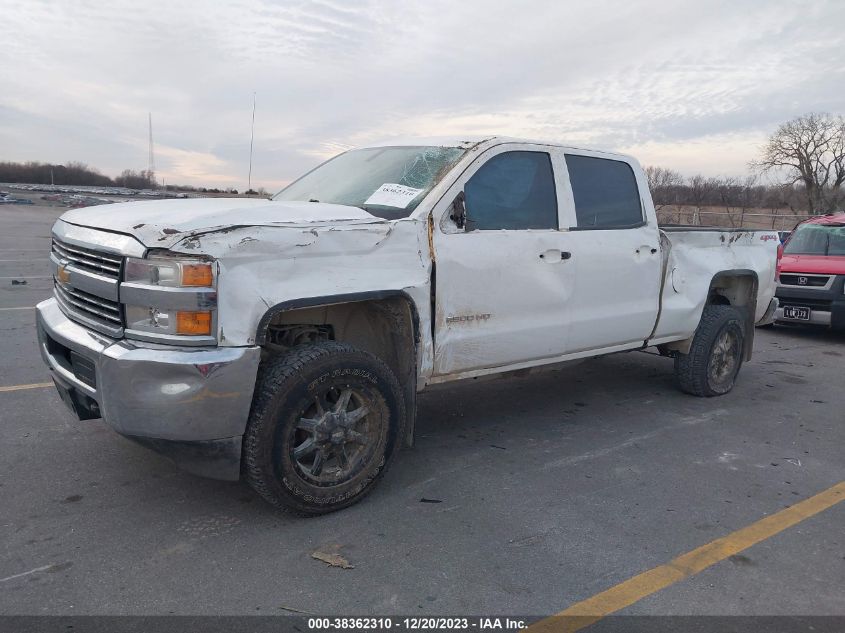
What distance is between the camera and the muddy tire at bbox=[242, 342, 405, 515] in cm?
318

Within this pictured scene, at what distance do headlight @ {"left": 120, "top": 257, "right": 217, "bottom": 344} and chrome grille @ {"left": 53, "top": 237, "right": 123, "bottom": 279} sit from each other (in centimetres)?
14

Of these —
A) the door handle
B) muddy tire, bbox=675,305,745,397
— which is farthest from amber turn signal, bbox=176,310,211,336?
muddy tire, bbox=675,305,745,397

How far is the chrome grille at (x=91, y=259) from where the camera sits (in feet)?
10.3

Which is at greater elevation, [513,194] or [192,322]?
[513,194]

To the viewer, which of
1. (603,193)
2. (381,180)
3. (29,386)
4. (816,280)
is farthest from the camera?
(816,280)

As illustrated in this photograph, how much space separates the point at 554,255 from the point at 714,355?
2.39m

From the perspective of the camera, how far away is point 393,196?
3945 millimetres

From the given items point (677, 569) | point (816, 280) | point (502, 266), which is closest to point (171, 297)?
point (502, 266)

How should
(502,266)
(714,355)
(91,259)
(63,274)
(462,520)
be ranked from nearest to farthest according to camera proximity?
(91,259), (462,520), (63,274), (502,266), (714,355)

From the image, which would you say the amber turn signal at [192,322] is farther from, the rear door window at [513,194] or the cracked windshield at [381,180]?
the rear door window at [513,194]

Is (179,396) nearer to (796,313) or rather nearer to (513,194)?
(513,194)

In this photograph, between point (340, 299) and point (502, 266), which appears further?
point (502, 266)

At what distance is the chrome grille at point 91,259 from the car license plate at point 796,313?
890 cm

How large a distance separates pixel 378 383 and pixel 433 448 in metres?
1.13
